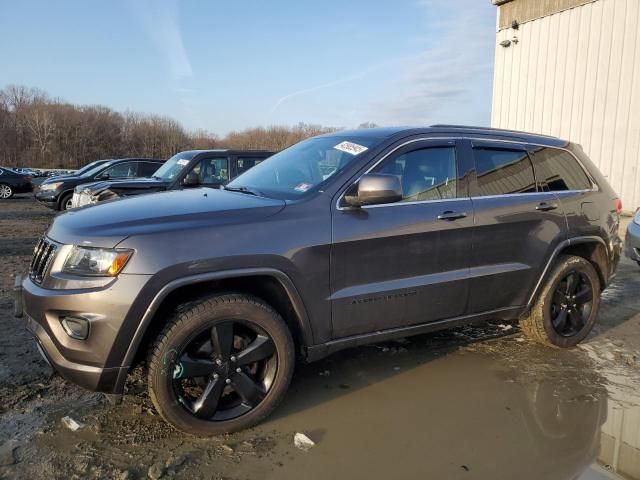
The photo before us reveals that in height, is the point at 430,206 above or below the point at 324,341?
above

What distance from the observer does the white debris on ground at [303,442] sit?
2816 mm

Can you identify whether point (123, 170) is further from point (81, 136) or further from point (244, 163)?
point (81, 136)

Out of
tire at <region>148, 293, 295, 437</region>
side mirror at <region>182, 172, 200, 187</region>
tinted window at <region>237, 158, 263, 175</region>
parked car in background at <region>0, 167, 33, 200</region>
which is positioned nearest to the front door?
tire at <region>148, 293, 295, 437</region>

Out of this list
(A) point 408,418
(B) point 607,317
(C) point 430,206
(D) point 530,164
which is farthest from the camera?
(B) point 607,317

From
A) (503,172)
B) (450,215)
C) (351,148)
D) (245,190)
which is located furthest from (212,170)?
(450,215)

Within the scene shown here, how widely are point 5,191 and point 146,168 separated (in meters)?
10.0

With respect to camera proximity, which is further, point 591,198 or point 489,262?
point 591,198

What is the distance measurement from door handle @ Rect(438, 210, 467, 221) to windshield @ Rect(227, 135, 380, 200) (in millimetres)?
694

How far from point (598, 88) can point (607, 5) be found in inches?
82.4

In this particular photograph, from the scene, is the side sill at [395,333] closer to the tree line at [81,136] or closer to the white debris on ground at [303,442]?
the white debris on ground at [303,442]

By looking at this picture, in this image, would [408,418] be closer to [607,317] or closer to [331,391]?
[331,391]

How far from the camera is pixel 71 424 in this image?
296 cm

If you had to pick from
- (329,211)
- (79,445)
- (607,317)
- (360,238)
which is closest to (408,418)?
(360,238)

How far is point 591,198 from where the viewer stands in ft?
14.4
